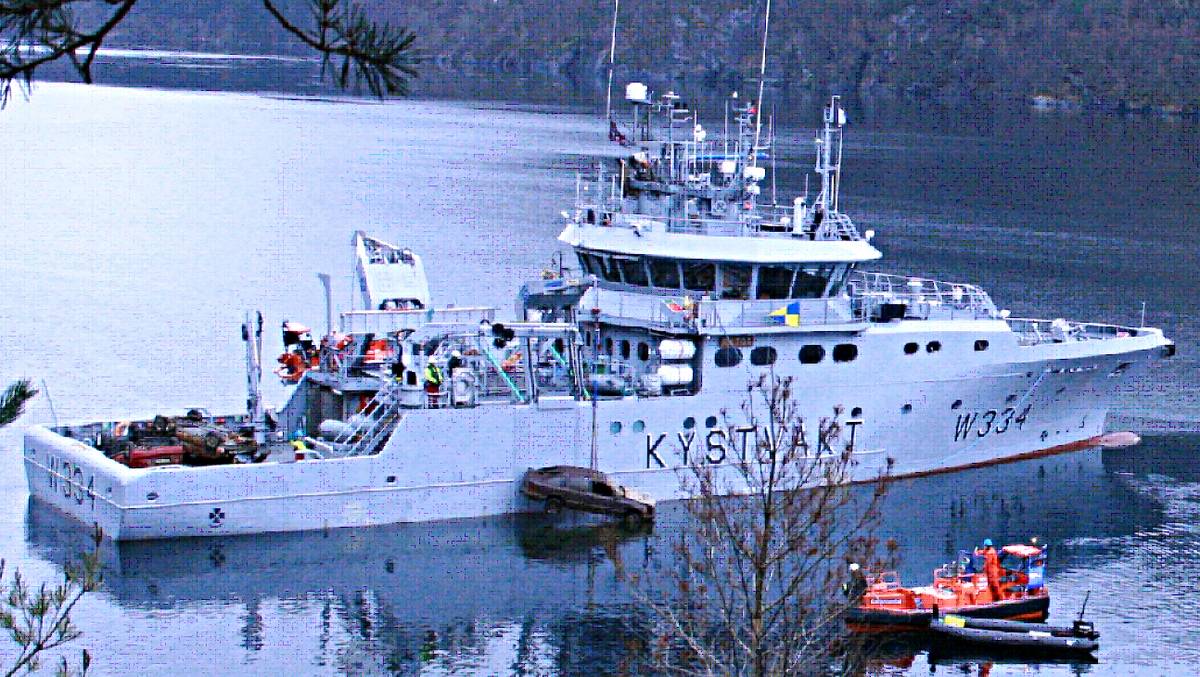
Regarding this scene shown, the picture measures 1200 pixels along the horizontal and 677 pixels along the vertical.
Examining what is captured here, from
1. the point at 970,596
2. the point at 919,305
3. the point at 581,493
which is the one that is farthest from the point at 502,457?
the point at 919,305

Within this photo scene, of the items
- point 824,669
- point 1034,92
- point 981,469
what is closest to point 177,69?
point 1034,92

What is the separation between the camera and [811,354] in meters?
36.8

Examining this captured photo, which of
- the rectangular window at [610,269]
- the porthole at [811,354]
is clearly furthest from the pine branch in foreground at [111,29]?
the rectangular window at [610,269]

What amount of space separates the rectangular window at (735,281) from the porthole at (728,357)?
130 cm

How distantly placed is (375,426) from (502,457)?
2.25 m

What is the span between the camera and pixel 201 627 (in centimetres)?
2933

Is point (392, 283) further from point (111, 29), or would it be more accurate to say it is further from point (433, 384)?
point (111, 29)

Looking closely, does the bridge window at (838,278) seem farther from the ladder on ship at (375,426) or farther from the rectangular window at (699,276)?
the ladder on ship at (375,426)

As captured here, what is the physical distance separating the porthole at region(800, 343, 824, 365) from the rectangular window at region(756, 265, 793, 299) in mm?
1135

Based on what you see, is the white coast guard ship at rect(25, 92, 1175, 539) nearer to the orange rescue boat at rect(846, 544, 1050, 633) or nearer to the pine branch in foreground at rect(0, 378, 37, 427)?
the orange rescue boat at rect(846, 544, 1050, 633)

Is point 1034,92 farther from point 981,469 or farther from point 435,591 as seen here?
point 435,591

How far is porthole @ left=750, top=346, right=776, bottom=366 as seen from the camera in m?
36.4

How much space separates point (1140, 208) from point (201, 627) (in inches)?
2516

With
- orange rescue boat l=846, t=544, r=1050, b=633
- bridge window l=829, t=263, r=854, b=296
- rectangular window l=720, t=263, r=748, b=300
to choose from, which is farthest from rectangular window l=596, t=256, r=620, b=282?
orange rescue boat l=846, t=544, r=1050, b=633
